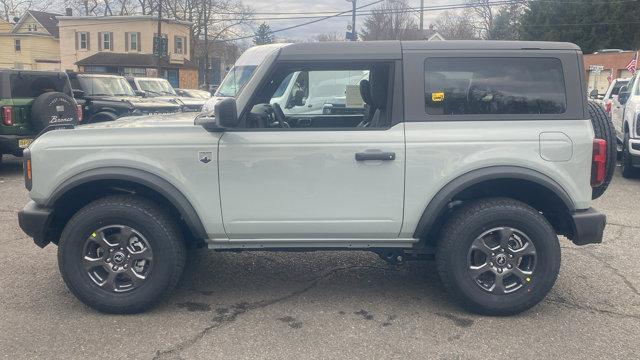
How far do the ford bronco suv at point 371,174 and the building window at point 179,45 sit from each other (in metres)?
51.4

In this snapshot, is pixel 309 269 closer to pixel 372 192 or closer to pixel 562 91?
pixel 372 192

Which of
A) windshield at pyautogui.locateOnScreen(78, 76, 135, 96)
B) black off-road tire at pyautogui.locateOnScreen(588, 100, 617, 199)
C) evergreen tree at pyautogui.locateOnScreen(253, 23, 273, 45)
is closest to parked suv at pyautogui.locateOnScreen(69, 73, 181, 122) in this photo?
windshield at pyautogui.locateOnScreen(78, 76, 135, 96)

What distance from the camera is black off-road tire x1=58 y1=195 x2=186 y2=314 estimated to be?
159 inches

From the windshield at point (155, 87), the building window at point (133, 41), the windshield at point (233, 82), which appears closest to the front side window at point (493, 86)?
the windshield at point (233, 82)

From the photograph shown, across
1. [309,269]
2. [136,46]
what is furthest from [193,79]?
[309,269]

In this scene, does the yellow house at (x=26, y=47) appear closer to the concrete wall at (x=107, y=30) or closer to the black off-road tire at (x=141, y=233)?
the concrete wall at (x=107, y=30)

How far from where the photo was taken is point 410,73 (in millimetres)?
4055

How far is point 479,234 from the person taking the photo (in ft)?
13.3

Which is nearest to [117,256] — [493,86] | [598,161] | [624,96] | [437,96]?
[437,96]

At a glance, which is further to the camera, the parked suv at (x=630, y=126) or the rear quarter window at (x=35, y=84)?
the rear quarter window at (x=35, y=84)

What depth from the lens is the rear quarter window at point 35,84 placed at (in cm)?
1016

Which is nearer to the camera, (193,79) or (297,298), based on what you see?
(297,298)

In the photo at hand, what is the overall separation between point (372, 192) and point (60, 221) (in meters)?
2.32

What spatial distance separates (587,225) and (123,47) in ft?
170
